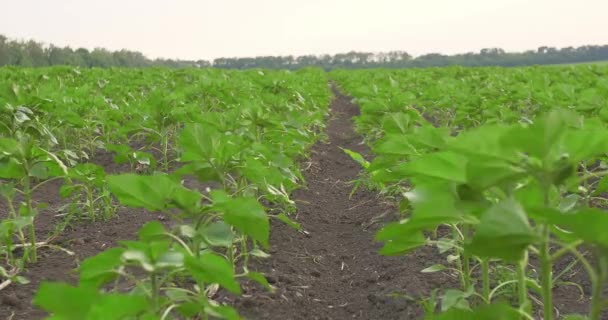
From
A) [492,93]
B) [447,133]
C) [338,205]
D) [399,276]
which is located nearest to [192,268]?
[447,133]

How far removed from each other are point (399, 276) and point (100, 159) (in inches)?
165

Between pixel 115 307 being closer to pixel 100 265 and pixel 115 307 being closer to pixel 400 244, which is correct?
pixel 100 265

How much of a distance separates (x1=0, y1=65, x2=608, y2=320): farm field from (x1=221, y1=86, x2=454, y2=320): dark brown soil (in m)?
0.01

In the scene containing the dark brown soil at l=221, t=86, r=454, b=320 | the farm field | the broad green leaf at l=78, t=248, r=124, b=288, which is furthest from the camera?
the dark brown soil at l=221, t=86, r=454, b=320

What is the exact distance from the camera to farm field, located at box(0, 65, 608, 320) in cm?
116

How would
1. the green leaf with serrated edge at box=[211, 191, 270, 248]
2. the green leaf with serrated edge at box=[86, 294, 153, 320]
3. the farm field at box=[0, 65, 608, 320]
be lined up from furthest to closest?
the green leaf with serrated edge at box=[211, 191, 270, 248], the farm field at box=[0, 65, 608, 320], the green leaf with serrated edge at box=[86, 294, 153, 320]

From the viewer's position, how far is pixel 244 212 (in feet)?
5.25

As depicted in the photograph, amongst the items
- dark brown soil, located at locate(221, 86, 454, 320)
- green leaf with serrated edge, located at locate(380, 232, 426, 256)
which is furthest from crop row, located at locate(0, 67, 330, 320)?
green leaf with serrated edge, located at locate(380, 232, 426, 256)

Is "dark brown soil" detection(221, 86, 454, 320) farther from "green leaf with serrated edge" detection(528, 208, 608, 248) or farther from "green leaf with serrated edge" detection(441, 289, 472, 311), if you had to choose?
"green leaf with serrated edge" detection(528, 208, 608, 248)

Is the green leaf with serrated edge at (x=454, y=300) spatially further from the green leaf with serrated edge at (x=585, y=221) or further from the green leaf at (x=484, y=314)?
the green leaf with serrated edge at (x=585, y=221)

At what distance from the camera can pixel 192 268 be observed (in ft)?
4.22

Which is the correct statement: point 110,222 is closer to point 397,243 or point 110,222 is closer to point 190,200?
point 190,200

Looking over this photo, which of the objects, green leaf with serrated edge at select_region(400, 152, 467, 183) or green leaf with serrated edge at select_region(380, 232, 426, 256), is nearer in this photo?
green leaf with serrated edge at select_region(400, 152, 467, 183)

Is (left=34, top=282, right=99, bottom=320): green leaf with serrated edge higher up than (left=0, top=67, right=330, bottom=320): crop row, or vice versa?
(left=34, top=282, right=99, bottom=320): green leaf with serrated edge
